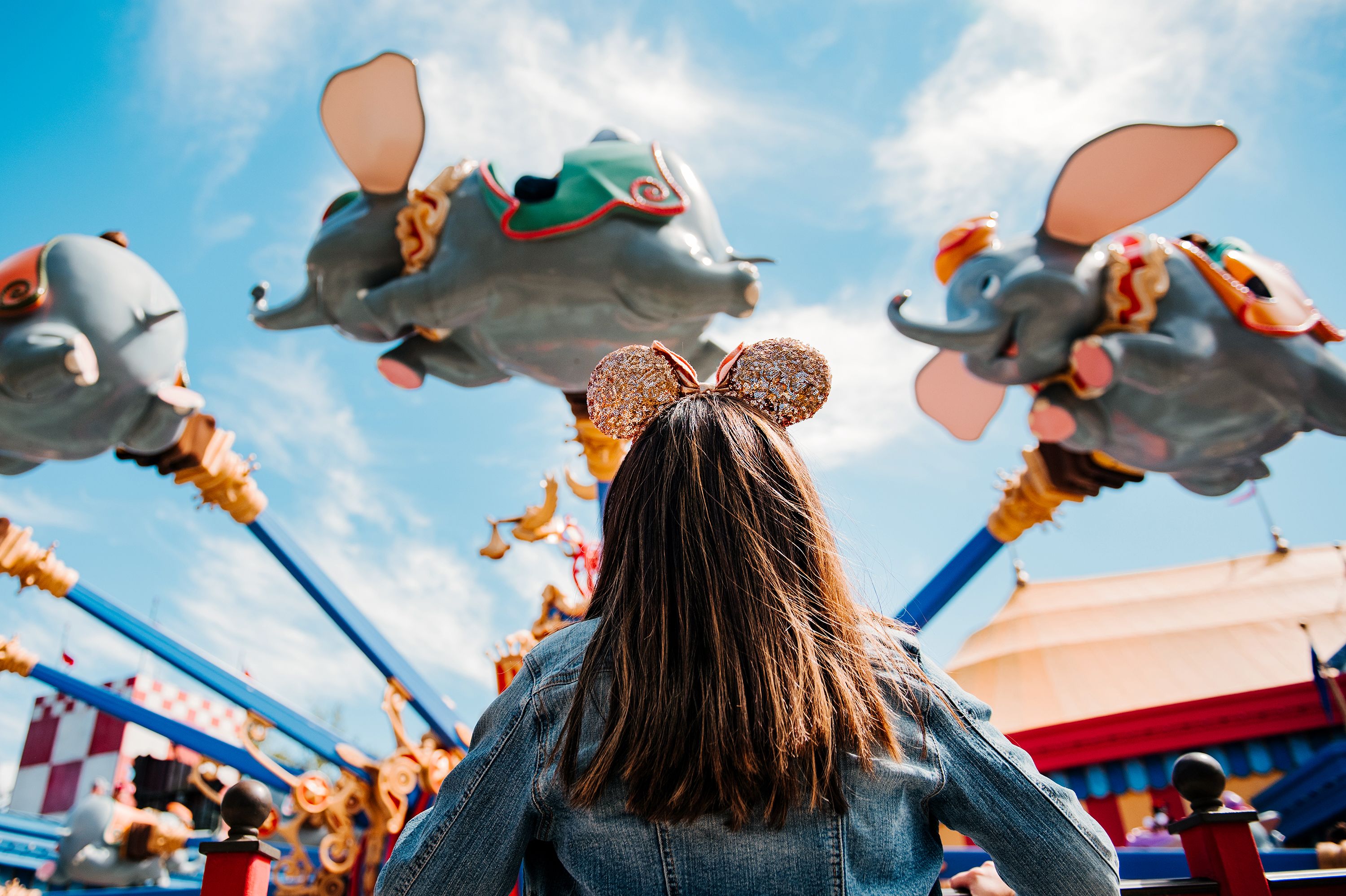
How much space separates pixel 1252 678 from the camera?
283 inches

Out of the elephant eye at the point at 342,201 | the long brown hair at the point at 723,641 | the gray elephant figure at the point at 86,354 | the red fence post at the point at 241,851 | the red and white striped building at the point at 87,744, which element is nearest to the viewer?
the long brown hair at the point at 723,641

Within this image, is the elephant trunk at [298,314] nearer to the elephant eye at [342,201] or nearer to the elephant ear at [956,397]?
the elephant eye at [342,201]

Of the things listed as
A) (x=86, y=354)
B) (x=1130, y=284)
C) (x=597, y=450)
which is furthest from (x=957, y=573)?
(x=86, y=354)

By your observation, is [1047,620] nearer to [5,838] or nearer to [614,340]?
[614,340]

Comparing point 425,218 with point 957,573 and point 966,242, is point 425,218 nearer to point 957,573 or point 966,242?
point 966,242

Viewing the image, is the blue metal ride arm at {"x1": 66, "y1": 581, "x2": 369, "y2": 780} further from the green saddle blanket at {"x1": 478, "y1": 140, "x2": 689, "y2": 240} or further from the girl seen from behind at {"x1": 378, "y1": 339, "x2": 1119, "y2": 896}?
the girl seen from behind at {"x1": 378, "y1": 339, "x2": 1119, "y2": 896}

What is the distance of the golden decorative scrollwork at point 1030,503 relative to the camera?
3.44 m

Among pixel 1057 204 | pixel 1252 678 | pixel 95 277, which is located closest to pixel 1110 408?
pixel 1057 204

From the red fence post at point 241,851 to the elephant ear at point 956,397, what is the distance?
2.95m

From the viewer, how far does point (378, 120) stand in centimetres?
290

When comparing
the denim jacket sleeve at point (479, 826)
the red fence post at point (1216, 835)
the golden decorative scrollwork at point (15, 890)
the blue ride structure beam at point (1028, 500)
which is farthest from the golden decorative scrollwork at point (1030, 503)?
the golden decorative scrollwork at point (15, 890)

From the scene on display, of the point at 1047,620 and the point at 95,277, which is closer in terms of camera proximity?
the point at 95,277

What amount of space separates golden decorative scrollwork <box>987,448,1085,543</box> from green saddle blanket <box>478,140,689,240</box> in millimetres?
1773

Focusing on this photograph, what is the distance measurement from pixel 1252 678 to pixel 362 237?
7.70 meters
